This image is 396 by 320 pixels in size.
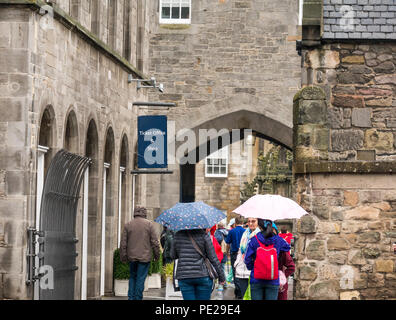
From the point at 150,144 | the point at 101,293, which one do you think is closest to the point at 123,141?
the point at 150,144

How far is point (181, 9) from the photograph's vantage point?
24.3m

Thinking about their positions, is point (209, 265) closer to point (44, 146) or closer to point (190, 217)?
point (190, 217)

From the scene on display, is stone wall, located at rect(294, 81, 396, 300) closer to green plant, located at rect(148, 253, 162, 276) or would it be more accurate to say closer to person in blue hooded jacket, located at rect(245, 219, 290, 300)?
person in blue hooded jacket, located at rect(245, 219, 290, 300)

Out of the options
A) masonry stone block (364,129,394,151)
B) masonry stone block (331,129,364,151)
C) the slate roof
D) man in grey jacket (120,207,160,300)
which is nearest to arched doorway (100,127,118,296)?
man in grey jacket (120,207,160,300)

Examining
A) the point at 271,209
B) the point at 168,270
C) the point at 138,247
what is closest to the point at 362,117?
the point at 271,209

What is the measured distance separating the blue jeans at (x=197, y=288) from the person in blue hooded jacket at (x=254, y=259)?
544mm

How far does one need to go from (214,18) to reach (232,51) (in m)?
0.91

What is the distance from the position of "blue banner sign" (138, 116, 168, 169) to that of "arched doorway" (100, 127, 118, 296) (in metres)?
1.00

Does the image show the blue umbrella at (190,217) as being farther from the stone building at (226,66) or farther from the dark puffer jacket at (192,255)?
the stone building at (226,66)

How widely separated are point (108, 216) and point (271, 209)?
7949 millimetres

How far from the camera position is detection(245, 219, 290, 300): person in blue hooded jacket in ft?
34.6

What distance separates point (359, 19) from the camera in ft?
44.7
